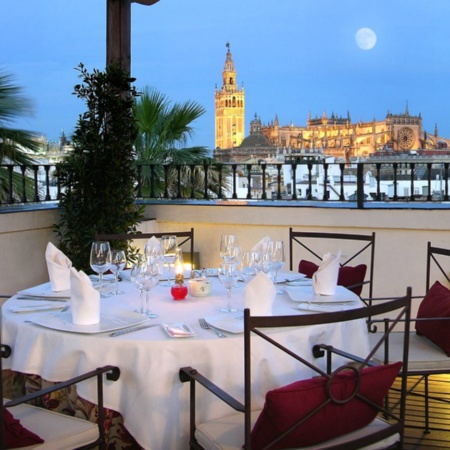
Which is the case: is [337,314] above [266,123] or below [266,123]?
below

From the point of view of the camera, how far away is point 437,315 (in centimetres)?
273

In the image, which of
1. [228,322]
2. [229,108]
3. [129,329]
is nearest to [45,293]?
[129,329]

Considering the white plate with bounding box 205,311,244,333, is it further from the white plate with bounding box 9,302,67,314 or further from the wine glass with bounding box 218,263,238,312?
the white plate with bounding box 9,302,67,314

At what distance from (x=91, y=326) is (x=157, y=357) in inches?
12.5

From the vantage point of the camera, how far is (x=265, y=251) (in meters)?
2.82

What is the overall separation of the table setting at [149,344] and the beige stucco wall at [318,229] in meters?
2.07

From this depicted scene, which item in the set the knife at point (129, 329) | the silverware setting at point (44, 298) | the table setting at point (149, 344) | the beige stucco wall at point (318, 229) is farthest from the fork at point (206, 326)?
the beige stucco wall at point (318, 229)

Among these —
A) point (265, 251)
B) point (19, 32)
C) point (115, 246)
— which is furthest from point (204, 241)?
point (19, 32)

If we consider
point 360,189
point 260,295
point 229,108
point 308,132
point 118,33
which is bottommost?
point 260,295

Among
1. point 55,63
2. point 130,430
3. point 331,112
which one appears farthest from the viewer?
point 331,112

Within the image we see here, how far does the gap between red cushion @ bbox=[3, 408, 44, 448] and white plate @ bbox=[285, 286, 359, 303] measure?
1.23 meters

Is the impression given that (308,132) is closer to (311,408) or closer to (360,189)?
(360,189)

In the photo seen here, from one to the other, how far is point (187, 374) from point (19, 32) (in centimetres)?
1267

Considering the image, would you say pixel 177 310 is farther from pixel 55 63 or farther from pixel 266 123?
pixel 266 123
